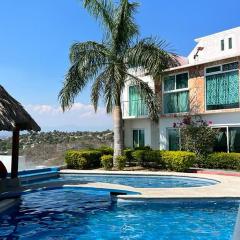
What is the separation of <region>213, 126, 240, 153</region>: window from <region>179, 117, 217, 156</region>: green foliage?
606mm

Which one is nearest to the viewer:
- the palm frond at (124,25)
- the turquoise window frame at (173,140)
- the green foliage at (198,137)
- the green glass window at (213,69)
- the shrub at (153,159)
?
the green foliage at (198,137)

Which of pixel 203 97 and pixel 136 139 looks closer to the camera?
pixel 203 97

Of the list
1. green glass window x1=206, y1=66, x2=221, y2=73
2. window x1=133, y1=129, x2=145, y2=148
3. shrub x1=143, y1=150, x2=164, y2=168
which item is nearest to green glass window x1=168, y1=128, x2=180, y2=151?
shrub x1=143, y1=150, x2=164, y2=168

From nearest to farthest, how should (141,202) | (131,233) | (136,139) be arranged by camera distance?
(131,233) → (141,202) → (136,139)

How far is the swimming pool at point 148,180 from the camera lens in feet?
60.5

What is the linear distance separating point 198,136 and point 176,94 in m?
4.61

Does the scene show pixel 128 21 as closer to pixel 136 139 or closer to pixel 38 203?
pixel 136 139

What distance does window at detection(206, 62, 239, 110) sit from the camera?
22.9m

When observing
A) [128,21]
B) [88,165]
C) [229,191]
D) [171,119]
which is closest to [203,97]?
[171,119]

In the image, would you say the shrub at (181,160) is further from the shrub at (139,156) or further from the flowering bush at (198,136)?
the shrub at (139,156)

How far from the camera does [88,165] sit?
25266mm

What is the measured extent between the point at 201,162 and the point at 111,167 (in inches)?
198

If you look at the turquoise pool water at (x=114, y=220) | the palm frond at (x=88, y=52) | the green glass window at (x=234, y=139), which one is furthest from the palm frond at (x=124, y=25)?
the turquoise pool water at (x=114, y=220)

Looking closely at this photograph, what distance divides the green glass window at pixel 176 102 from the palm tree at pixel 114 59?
9.43 ft
